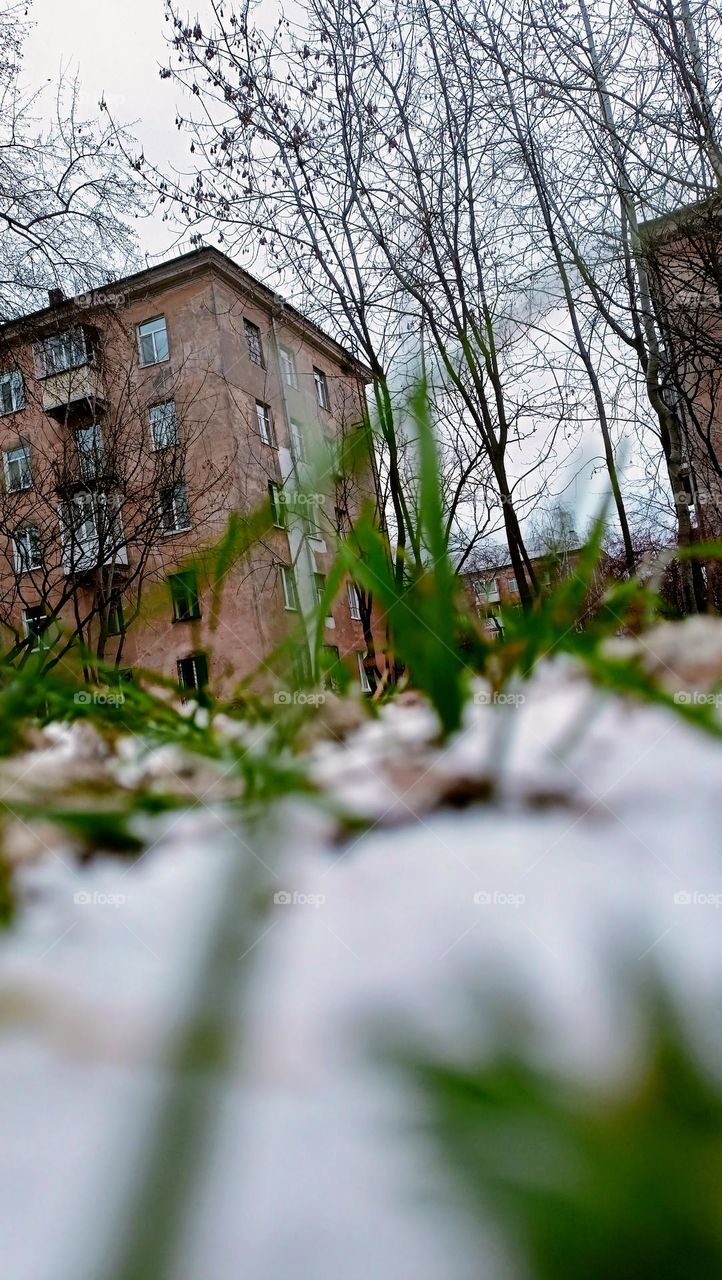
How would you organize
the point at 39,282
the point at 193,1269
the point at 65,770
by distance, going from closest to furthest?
the point at 193,1269 < the point at 65,770 < the point at 39,282

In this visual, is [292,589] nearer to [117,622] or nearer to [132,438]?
[117,622]

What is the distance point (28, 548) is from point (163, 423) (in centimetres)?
154

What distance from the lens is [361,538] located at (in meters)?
0.33

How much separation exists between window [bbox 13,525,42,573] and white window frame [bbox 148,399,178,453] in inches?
46.2

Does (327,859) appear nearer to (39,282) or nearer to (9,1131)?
(9,1131)

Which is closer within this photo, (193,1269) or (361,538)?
(193,1269)

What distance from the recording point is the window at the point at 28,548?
607cm

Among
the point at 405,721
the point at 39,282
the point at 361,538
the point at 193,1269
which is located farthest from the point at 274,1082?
the point at 39,282

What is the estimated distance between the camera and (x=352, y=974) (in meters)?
0.13

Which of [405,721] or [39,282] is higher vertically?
[39,282]

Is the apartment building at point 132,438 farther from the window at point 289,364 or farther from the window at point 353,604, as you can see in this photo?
the window at point 353,604

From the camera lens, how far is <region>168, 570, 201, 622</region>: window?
0.41 metres

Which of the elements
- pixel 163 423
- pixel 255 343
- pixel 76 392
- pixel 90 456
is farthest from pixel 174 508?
pixel 255 343

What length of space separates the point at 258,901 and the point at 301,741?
3.1 inches
